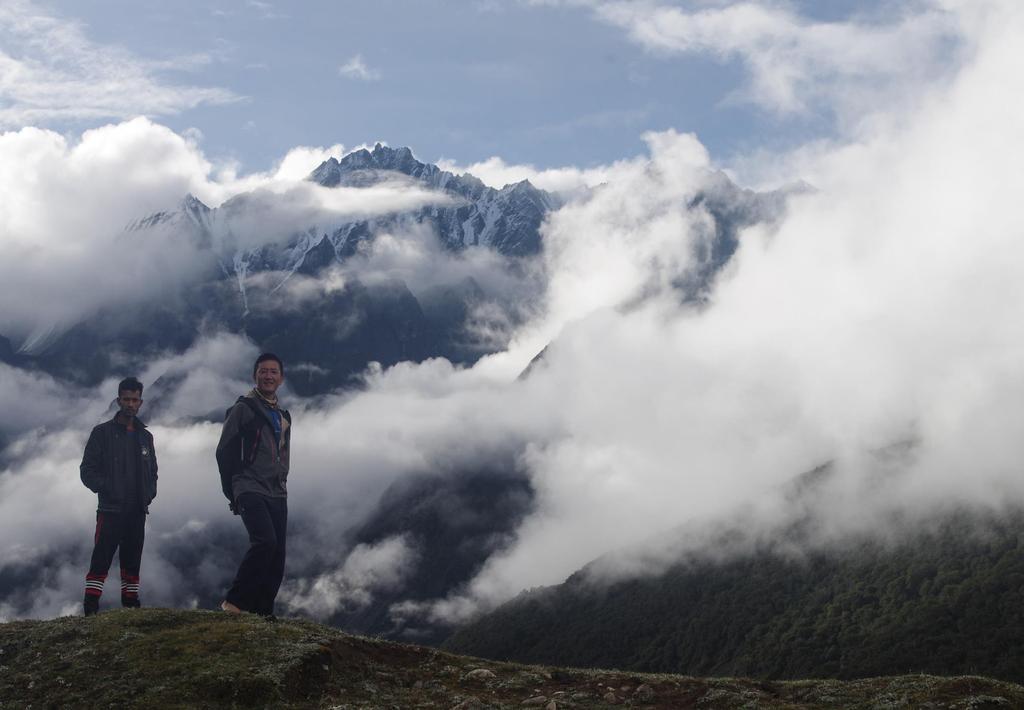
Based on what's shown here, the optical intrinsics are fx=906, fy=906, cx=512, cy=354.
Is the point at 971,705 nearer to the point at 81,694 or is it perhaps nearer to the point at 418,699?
→ the point at 418,699

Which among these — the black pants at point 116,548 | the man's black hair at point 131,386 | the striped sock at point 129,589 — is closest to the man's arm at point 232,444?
the black pants at point 116,548

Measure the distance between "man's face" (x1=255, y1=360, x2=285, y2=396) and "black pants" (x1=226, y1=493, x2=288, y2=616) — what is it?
144 inches

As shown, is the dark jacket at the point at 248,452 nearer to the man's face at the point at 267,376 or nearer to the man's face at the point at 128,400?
the man's face at the point at 267,376

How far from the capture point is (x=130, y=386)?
34438 millimetres

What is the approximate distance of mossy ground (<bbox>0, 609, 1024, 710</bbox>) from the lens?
2602cm

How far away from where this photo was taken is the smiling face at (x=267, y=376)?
31.6m

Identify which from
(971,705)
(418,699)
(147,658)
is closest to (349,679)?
(418,699)

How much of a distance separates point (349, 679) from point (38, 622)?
13884 mm

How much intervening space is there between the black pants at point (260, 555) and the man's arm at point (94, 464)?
6.72 m

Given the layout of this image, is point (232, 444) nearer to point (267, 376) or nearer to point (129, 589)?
point (267, 376)

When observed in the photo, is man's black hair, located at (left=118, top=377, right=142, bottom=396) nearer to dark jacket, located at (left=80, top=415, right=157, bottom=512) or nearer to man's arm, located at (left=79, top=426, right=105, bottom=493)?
dark jacket, located at (left=80, top=415, right=157, bottom=512)

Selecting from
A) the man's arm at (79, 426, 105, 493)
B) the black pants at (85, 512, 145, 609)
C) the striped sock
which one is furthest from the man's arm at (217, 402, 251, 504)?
the striped sock

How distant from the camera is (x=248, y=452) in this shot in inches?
1217

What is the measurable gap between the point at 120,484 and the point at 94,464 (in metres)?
1.20
